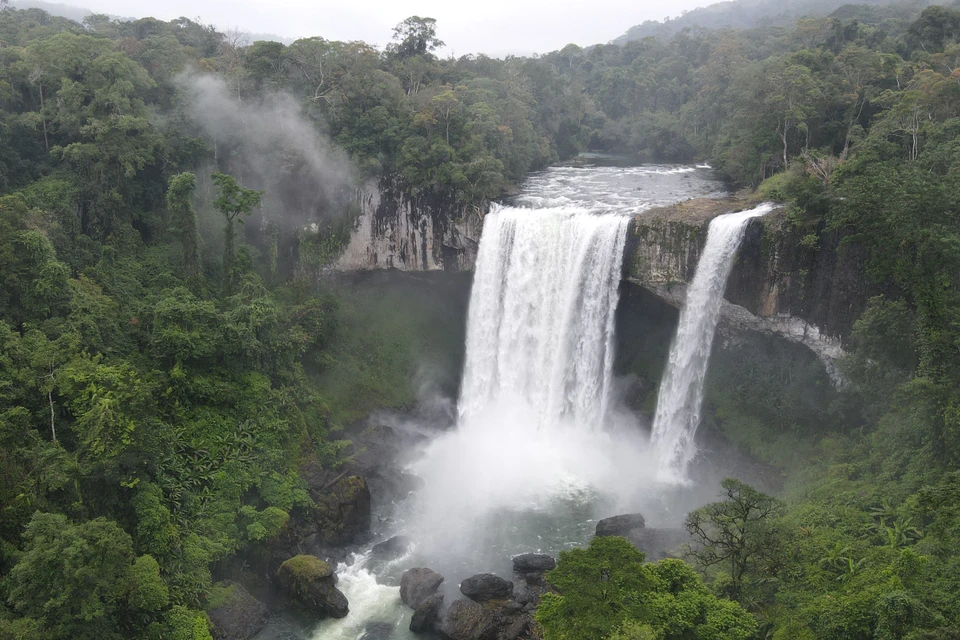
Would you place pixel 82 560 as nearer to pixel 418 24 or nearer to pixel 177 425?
Answer: pixel 177 425

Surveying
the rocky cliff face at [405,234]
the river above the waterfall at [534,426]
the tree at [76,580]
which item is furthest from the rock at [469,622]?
the rocky cliff face at [405,234]

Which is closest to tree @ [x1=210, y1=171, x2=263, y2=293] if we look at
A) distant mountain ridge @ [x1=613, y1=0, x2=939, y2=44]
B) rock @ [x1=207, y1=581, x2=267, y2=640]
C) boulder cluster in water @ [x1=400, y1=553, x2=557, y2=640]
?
rock @ [x1=207, y1=581, x2=267, y2=640]

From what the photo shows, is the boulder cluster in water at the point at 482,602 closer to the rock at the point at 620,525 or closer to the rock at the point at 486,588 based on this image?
the rock at the point at 486,588

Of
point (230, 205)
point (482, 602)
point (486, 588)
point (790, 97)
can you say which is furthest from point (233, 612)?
point (790, 97)

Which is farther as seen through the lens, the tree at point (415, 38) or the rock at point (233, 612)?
the tree at point (415, 38)

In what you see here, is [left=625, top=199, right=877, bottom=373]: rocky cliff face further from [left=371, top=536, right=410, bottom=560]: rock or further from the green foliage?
[left=371, top=536, right=410, bottom=560]: rock
